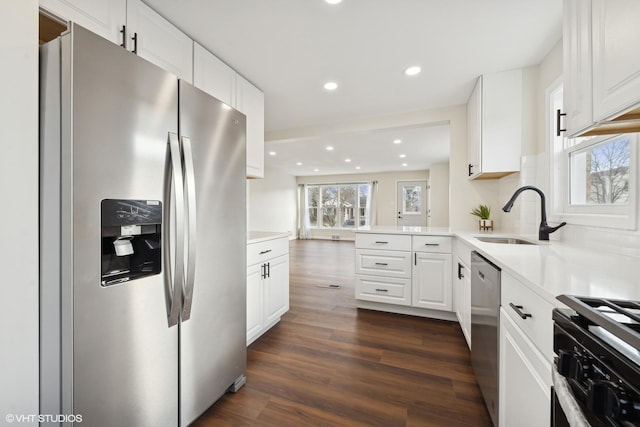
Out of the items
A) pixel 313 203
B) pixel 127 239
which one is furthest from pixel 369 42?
pixel 313 203

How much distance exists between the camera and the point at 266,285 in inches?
92.0

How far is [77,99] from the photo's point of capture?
0.87m

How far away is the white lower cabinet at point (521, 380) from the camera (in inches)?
32.5

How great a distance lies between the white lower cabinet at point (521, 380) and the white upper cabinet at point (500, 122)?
1.80 meters

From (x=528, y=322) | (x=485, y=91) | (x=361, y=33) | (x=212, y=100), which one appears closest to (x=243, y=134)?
(x=212, y=100)

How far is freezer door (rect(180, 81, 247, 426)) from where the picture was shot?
1279 millimetres

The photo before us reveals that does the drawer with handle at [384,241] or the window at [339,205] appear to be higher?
the window at [339,205]

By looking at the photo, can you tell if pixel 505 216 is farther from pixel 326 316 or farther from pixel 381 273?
pixel 326 316

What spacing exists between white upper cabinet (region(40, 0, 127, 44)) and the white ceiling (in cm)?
26

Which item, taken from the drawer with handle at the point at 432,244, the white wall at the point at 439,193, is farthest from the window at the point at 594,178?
the white wall at the point at 439,193

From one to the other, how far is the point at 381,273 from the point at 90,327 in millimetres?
2524

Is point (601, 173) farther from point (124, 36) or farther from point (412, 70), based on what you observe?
point (124, 36)

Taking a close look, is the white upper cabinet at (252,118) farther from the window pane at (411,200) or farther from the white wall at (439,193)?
the window pane at (411,200)

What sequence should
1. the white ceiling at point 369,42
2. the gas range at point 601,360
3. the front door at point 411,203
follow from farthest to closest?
the front door at point 411,203 < the white ceiling at point 369,42 < the gas range at point 601,360
